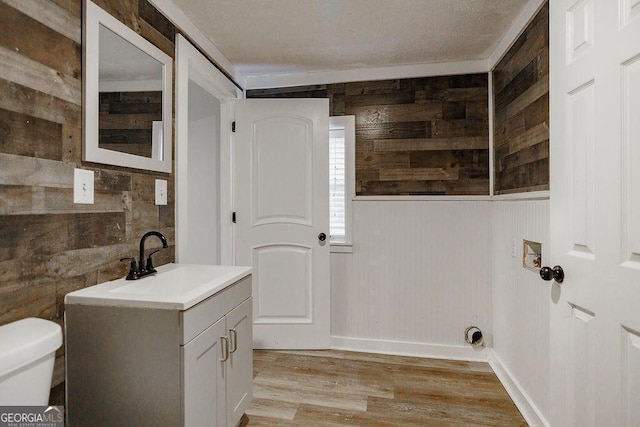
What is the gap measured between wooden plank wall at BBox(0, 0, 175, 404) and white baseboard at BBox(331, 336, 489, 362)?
6.22 ft

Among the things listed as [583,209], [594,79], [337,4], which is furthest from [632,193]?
[337,4]

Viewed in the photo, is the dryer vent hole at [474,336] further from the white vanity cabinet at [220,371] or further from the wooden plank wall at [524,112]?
the white vanity cabinet at [220,371]

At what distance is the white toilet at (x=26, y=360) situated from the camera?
2.84 ft

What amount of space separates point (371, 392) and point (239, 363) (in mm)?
972

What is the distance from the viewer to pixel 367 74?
2.76 m

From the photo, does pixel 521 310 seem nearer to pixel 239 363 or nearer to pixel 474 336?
pixel 474 336

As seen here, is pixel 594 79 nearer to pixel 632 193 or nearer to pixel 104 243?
pixel 632 193

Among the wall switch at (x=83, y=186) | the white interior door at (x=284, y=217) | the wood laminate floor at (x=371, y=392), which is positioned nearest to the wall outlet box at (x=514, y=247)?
the wood laminate floor at (x=371, y=392)

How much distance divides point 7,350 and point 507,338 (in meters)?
2.56

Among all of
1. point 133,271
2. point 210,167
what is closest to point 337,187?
point 210,167

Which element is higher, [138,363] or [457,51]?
[457,51]

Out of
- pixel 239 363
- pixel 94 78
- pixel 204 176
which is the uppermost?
pixel 94 78

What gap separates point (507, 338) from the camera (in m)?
2.31
